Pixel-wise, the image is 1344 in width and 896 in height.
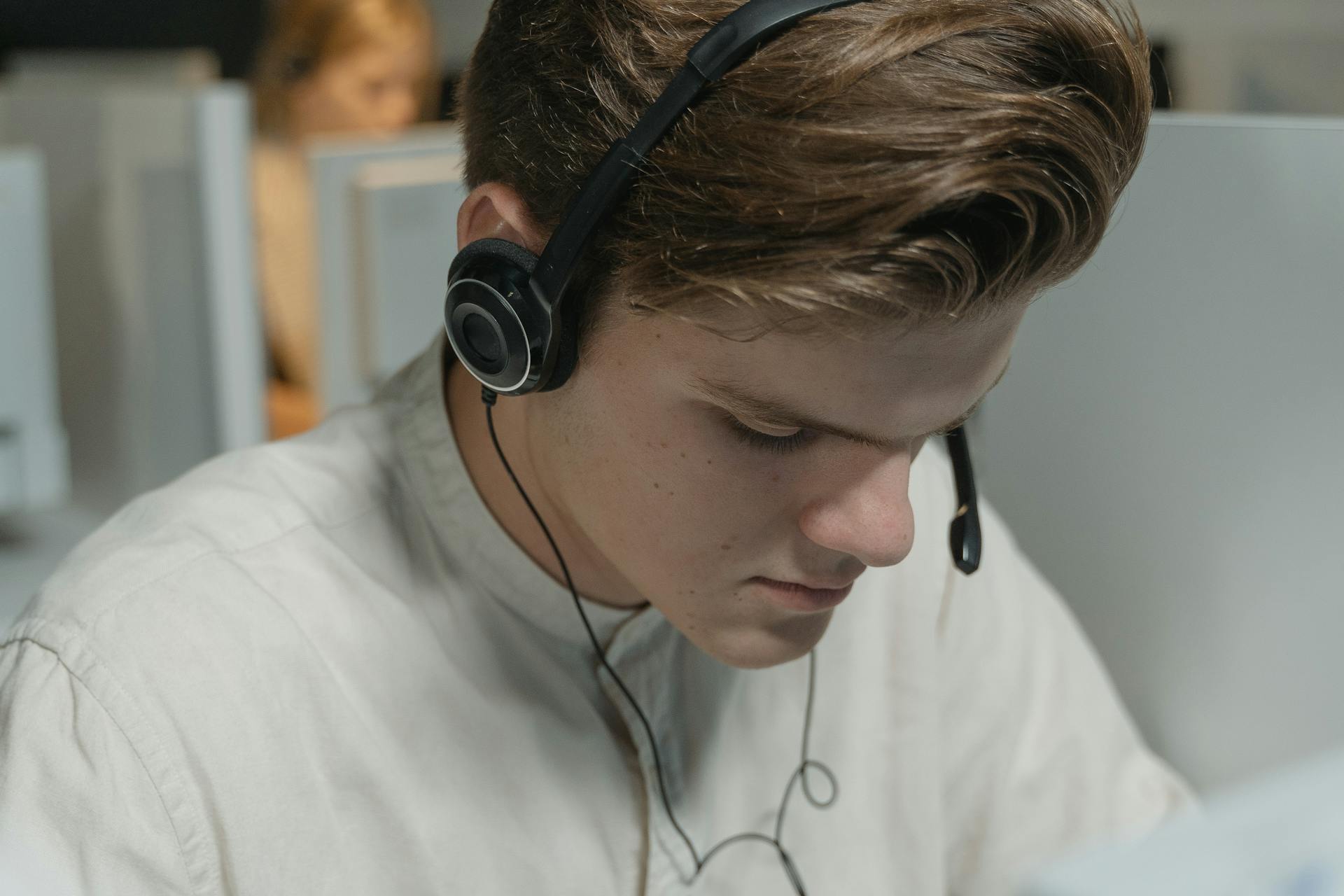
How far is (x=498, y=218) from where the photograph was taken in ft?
2.09

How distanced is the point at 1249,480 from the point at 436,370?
52cm

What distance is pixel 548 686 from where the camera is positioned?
0.78 meters

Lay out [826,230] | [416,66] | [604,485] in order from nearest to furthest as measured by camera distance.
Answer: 1. [826,230]
2. [604,485]
3. [416,66]

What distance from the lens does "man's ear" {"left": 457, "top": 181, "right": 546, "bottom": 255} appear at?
625mm

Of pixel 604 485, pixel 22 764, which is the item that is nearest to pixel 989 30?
pixel 604 485

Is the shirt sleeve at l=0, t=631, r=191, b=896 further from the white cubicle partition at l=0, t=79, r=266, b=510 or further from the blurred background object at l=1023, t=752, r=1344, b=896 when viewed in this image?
the white cubicle partition at l=0, t=79, r=266, b=510

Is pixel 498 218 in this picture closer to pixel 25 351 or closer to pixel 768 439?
pixel 768 439

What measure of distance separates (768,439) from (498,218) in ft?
0.58

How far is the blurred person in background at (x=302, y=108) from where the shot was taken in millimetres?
2500

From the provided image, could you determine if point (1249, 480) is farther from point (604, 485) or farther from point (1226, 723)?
point (604, 485)

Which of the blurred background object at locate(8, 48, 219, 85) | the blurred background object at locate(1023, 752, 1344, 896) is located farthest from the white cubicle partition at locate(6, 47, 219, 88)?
the blurred background object at locate(1023, 752, 1344, 896)

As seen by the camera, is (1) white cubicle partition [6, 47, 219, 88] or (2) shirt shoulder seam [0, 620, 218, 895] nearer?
(2) shirt shoulder seam [0, 620, 218, 895]

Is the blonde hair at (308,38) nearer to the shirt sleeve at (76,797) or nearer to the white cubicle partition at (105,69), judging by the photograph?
the white cubicle partition at (105,69)

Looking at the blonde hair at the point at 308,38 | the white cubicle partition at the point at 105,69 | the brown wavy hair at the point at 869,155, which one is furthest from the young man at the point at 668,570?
the blonde hair at the point at 308,38
